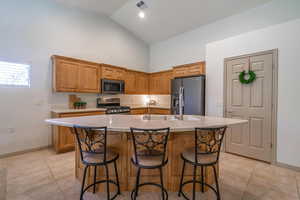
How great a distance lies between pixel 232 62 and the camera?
3.52 meters

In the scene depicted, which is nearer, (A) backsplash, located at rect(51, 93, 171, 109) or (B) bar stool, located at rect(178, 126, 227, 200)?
(B) bar stool, located at rect(178, 126, 227, 200)

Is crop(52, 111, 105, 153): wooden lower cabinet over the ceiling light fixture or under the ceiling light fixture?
under

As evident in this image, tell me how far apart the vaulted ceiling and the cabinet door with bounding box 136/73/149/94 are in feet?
5.30

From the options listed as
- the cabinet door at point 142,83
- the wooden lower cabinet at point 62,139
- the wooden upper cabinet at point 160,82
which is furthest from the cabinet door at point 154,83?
the wooden lower cabinet at point 62,139

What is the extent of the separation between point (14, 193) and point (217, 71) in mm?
4493

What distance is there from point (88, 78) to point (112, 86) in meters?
0.78

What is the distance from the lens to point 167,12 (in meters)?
4.36

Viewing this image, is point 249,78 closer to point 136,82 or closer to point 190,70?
point 190,70

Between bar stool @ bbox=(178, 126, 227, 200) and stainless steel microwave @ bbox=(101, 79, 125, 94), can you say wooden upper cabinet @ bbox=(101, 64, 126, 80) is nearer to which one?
stainless steel microwave @ bbox=(101, 79, 125, 94)

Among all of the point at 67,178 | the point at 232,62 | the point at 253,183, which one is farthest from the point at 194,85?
the point at 67,178

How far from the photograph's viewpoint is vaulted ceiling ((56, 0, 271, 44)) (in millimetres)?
3737

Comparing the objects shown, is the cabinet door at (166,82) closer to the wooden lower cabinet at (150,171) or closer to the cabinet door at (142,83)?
the cabinet door at (142,83)

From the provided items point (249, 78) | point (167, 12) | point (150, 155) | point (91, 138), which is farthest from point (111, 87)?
point (249, 78)

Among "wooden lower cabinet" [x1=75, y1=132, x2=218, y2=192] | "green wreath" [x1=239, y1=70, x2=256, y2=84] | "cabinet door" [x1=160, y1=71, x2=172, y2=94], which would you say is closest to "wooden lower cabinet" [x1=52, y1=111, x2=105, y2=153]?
"wooden lower cabinet" [x1=75, y1=132, x2=218, y2=192]
